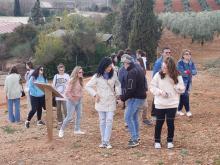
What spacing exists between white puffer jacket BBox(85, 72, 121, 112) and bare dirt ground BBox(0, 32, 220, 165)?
72 centimetres

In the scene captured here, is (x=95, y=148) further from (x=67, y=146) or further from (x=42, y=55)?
(x=42, y=55)

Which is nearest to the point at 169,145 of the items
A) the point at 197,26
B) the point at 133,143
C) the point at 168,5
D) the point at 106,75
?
the point at 133,143

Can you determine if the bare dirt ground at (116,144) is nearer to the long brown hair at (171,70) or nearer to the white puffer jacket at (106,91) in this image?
the white puffer jacket at (106,91)

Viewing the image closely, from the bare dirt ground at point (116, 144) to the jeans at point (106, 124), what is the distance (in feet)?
A: 0.69

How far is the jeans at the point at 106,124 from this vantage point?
8234mm

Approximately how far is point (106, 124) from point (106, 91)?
1.78 ft

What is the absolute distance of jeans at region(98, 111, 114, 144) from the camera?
8234 mm

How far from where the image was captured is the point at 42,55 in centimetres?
3356

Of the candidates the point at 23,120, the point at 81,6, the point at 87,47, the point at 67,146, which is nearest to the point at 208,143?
the point at 67,146

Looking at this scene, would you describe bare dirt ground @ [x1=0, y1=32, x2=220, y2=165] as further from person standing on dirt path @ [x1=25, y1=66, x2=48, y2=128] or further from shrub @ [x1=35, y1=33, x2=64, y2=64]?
shrub @ [x1=35, y1=33, x2=64, y2=64]

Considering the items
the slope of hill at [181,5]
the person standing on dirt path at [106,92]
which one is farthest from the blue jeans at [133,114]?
the slope of hill at [181,5]

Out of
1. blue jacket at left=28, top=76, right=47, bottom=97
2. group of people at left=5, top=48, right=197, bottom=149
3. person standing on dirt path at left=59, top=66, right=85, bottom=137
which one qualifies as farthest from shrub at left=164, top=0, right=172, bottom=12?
group of people at left=5, top=48, right=197, bottom=149

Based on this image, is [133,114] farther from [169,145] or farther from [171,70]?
[171,70]

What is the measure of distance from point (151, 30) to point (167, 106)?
2226 centimetres
